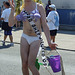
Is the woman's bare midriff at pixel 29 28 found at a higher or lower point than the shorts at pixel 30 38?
higher

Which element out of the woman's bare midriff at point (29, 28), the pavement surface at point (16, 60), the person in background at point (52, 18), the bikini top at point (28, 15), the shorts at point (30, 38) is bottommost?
the pavement surface at point (16, 60)

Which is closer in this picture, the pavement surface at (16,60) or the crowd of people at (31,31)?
the crowd of people at (31,31)

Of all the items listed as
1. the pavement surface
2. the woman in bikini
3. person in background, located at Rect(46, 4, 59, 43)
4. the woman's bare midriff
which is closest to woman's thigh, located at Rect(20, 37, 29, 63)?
the woman in bikini

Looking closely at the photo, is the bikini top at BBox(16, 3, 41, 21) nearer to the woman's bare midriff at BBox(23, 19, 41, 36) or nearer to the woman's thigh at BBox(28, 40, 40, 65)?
the woman's bare midriff at BBox(23, 19, 41, 36)

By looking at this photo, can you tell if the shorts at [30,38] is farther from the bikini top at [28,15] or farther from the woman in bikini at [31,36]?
the bikini top at [28,15]

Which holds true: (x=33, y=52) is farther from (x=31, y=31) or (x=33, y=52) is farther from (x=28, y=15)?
(x=28, y=15)

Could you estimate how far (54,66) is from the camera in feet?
15.0

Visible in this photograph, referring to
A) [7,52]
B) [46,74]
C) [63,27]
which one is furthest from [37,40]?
[63,27]

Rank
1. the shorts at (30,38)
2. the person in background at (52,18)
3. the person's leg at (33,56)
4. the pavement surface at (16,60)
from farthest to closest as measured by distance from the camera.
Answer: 1. the person in background at (52,18)
2. the pavement surface at (16,60)
3. the shorts at (30,38)
4. the person's leg at (33,56)

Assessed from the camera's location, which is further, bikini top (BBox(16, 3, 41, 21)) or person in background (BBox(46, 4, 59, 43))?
person in background (BBox(46, 4, 59, 43))

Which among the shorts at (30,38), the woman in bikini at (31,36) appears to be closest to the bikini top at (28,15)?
the woman in bikini at (31,36)

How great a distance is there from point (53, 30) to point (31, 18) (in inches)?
230

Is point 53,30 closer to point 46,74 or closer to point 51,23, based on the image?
point 51,23

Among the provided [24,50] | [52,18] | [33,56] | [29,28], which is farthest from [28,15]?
[52,18]
